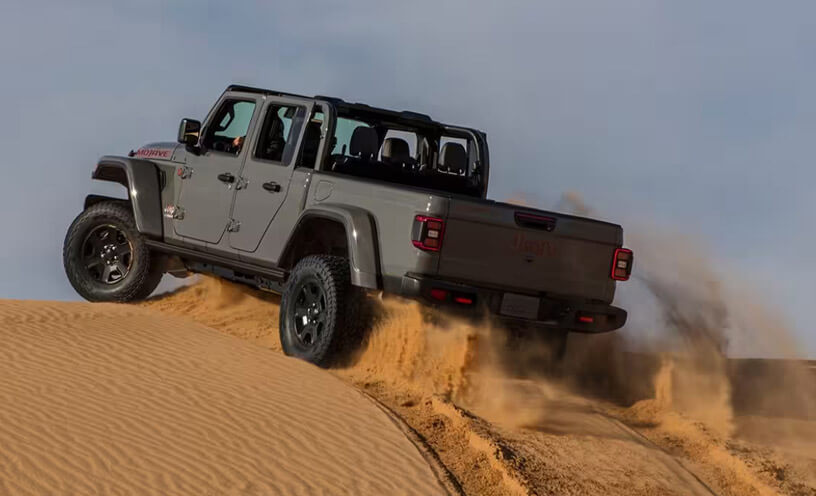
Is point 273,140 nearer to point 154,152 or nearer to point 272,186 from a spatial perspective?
point 272,186

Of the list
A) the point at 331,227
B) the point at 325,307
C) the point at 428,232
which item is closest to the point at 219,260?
the point at 331,227

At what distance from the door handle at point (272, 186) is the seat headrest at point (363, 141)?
640mm

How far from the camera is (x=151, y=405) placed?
8445 mm

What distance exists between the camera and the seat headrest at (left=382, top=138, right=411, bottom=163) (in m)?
10.4

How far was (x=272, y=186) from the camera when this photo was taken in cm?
1002

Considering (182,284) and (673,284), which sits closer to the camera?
(673,284)

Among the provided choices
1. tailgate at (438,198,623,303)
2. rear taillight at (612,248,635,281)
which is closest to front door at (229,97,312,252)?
tailgate at (438,198,623,303)

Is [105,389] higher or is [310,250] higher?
[310,250]

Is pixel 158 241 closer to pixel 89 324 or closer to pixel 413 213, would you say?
pixel 89 324

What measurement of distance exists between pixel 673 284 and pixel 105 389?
595cm

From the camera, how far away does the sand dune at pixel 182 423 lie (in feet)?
23.4

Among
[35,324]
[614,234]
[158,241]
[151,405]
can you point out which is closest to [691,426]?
[614,234]

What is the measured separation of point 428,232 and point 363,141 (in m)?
1.47

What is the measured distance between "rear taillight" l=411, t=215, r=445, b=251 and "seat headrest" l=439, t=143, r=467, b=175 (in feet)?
7.06
